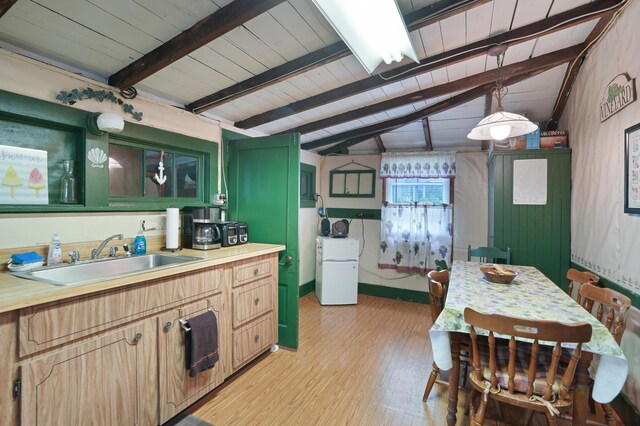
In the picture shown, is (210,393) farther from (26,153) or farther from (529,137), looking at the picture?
(529,137)

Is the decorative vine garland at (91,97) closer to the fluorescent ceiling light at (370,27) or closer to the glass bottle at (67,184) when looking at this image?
the glass bottle at (67,184)

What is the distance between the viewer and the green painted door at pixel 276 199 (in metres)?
2.66

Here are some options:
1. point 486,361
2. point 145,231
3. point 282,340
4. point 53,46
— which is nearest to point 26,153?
point 53,46

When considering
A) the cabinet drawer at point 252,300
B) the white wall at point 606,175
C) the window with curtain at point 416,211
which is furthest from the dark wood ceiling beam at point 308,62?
the window with curtain at point 416,211

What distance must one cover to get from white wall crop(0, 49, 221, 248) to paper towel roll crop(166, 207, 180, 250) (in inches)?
6.0

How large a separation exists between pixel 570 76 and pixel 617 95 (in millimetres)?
930

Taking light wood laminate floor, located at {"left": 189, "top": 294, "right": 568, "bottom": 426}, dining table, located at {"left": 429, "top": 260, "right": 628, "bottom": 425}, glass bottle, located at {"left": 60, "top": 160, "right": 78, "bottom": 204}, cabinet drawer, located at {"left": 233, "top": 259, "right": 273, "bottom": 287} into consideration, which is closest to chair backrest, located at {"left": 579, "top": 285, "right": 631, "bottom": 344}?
dining table, located at {"left": 429, "top": 260, "right": 628, "bottom": 425}

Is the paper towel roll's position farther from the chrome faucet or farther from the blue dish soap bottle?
the chrome faucet

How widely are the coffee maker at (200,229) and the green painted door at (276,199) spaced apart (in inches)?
15.8

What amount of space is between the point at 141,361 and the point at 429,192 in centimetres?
374

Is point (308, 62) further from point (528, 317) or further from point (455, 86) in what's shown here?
point (528, 317)

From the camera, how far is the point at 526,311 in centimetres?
162

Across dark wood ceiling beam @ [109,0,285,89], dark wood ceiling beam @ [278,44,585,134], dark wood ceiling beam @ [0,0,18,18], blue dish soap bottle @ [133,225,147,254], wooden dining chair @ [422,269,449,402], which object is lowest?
wooden dining chair @ [422,269,449,402]

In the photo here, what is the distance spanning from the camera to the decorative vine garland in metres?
1.77
